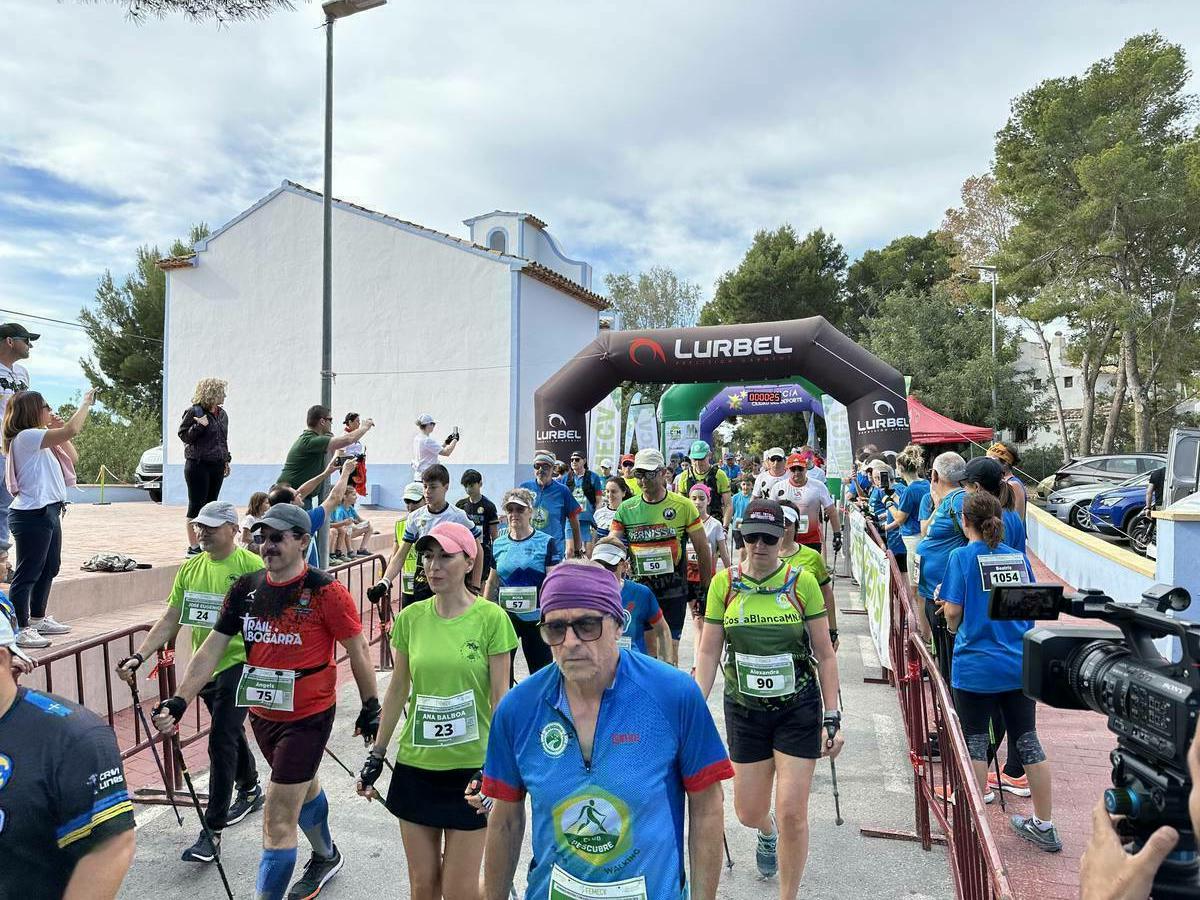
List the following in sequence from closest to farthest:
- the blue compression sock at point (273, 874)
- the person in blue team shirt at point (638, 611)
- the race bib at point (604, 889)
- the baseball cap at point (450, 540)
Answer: the race bib at point (604, 889) < the blue compression sock at point (273, 874) < the baseball cap at point (450, 540) < the person in blue team shirt at point (638, 611)

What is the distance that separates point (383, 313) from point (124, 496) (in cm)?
1050

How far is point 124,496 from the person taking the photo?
79.4 feet

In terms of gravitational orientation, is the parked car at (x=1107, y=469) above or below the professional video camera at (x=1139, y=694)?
above

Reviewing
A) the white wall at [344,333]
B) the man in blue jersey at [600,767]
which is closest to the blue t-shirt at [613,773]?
the man in blue jersey at [600,767]

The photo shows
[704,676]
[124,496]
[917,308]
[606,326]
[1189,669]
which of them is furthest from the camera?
[917,308]

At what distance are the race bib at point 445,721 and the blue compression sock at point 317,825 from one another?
0.92 meters

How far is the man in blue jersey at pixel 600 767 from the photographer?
81.4 inches

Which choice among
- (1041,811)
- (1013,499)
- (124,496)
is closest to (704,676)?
(1041,811)

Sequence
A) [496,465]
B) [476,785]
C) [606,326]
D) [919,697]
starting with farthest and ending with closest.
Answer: [606,326] → [496,465] → [919,697] → [476,785]

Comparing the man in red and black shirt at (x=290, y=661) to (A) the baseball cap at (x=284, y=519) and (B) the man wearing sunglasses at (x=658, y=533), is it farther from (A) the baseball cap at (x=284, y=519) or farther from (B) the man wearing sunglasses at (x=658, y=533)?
(B) the man wearing sunglasses at (x=658, y=533)

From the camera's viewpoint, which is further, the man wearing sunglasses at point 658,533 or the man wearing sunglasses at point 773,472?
the man wearing sunglasses at point 773,472

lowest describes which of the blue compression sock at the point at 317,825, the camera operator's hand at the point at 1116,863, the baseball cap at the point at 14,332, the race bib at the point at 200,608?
the blue compression sock at the point at 317,825

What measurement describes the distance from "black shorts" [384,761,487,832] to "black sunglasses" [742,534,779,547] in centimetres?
161

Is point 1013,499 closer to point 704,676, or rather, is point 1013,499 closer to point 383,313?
point 704,676
